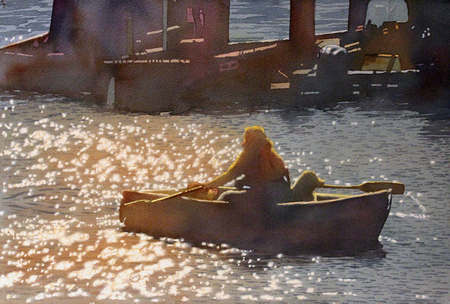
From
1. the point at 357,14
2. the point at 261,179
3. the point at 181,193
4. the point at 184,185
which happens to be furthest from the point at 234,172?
the point at 357,14

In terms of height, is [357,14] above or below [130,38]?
above

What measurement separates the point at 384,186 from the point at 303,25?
12.1ft

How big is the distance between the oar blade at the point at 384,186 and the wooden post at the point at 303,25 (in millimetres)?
2881

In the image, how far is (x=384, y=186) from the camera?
3.71 meters

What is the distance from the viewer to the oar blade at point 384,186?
3.66 metres

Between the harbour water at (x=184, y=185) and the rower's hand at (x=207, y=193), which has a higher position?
the rower's hand at (x=207, y=193)

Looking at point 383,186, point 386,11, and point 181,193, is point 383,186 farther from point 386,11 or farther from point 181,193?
point 386,11

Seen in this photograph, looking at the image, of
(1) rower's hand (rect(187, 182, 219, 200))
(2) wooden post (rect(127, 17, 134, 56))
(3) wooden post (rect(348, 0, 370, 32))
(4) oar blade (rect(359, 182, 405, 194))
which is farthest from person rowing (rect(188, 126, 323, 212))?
(3) wooden post (rect(348, 0, 370, 32))

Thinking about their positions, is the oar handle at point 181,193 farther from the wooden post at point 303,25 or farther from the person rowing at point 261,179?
the wooden post at point 303,25

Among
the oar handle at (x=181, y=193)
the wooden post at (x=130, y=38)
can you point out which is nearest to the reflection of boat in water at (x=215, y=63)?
the wooden post at (x=130, y=38)

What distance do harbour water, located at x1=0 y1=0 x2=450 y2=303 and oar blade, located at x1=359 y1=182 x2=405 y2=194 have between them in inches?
10.9

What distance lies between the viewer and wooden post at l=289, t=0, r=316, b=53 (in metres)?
6.54

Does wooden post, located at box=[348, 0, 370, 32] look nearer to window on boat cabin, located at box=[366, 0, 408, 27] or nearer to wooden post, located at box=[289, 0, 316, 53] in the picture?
window on boat cabin, located at box=[366, 0, 408, 27]

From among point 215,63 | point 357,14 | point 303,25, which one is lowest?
point 215,63
